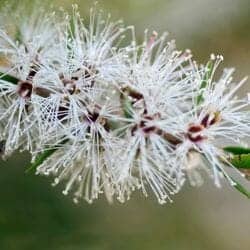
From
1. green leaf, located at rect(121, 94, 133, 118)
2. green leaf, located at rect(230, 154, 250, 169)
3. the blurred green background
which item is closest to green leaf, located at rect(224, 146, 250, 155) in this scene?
green leaf, located at rect(230, 154, 250, 169)

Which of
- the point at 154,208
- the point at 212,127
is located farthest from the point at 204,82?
the point at 154,208

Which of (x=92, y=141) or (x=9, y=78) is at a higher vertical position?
(x=9, y=78)

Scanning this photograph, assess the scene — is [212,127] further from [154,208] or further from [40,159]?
[154,208]

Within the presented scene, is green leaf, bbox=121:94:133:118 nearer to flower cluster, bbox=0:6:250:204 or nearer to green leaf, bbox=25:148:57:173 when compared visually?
flower cluster, bbox=0:6:250:204

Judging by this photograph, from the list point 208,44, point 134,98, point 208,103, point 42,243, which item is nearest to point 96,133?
point 134,98

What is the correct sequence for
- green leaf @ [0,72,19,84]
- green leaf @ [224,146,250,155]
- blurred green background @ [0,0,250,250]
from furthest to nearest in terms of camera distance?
blurred green background @ [0,0,250,250] < green leaf @ [0,72,19,84] < green leaf @ [224,146,250,155]
